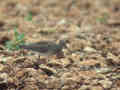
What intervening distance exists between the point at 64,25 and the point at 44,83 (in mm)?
1897

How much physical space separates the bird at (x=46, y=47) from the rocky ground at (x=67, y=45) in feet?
0.16

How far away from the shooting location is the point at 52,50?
3.38 metres

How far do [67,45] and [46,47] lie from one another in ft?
1.03

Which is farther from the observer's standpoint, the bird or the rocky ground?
the bird

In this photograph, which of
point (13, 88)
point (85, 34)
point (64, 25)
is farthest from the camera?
point (64, 25)

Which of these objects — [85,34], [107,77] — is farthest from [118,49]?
[107,77]

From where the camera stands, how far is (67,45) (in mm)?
3613

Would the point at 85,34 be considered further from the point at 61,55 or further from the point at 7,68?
the point at 7,68

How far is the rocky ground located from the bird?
48 mm

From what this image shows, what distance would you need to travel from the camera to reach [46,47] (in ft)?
11.2

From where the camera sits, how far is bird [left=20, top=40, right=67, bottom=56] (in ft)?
10.9

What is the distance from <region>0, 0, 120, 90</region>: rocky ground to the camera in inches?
105

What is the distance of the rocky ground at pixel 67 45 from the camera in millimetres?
2668

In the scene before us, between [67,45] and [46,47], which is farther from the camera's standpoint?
[67,45]
